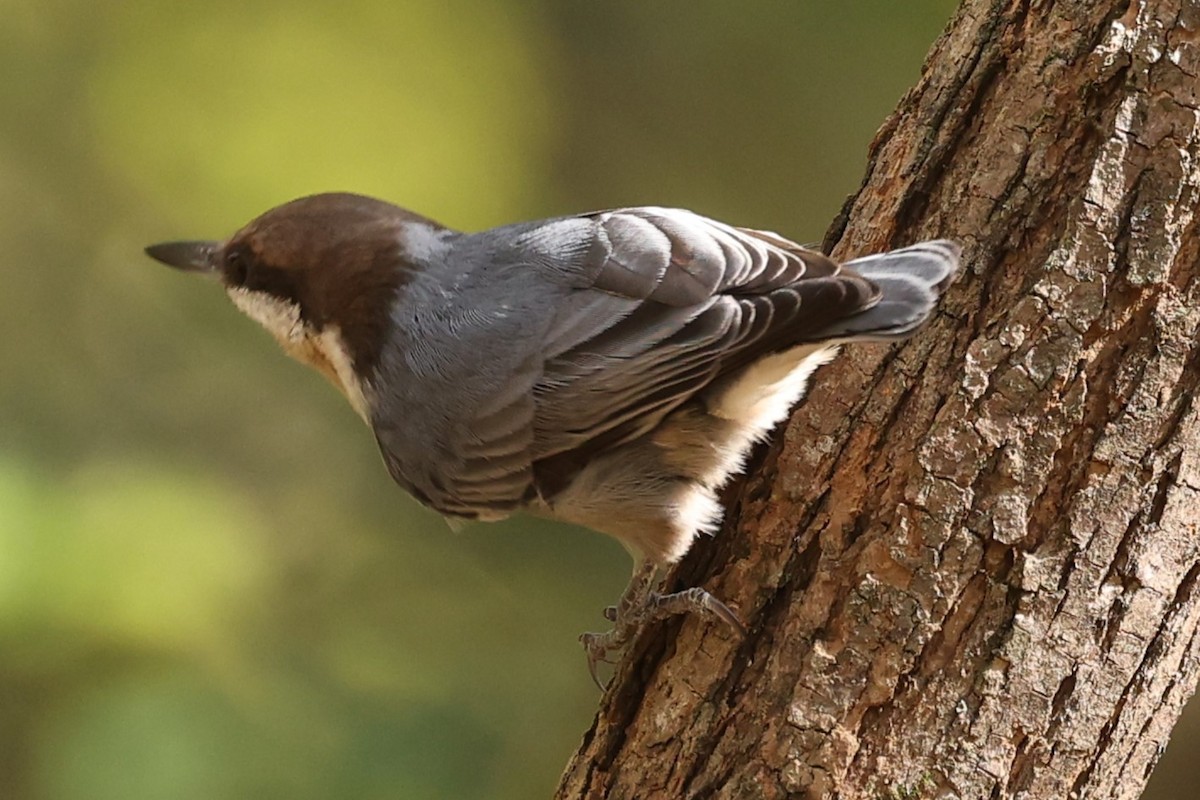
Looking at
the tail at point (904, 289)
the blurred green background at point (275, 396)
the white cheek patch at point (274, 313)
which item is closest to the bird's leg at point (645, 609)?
the tail at point (904, 289)

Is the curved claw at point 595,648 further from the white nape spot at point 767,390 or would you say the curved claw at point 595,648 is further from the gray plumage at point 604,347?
the white nape spot at point 767,390

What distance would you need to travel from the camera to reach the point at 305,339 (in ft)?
6.25

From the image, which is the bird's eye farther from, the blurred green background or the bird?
the blurred green background

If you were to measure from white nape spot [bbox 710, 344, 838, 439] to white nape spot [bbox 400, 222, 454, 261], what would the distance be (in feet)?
1.81

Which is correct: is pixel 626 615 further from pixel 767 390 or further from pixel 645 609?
pixel 767 390

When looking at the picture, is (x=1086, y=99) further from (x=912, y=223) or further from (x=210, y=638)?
(x=210, y=638)

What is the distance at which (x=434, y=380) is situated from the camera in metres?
1.67

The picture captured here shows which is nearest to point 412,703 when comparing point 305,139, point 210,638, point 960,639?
point 210,638

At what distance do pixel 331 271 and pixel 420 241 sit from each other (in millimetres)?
150

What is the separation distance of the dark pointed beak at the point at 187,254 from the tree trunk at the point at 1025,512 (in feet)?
3.75

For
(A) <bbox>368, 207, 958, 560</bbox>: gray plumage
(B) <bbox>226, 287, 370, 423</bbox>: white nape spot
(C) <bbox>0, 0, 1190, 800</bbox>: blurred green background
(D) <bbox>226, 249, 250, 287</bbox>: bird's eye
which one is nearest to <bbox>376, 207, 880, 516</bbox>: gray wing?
(A) <bbox>368, 207, 958, 560</bbox>: gray plumage

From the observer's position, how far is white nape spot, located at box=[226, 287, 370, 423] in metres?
1.83

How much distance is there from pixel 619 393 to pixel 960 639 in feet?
1.71

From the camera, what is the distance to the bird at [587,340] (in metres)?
1.43
